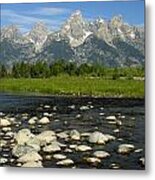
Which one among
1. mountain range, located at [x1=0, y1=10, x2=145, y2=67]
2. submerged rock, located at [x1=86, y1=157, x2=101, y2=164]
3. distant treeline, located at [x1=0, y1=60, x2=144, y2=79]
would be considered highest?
mountain range, located at [x1=0, y1=10, x2=145, y2=67]

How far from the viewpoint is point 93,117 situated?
208cm

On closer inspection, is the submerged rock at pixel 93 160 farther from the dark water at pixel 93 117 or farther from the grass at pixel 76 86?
the grass at pixel 76 86

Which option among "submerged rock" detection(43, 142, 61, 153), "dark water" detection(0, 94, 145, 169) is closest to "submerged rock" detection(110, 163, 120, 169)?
"dark water" detection(0, 94, 145, 169)

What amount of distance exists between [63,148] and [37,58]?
37cm

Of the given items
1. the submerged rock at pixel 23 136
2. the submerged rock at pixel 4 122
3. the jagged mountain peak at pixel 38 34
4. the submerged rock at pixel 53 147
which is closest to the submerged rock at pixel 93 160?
the submerged rock at pixel 53 147

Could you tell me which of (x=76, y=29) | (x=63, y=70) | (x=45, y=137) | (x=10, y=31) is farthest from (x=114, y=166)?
(x=10, y=31)

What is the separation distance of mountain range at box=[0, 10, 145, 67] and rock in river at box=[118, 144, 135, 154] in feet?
1.00

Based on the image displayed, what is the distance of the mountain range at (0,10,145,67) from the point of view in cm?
207

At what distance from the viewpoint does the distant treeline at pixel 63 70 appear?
2080 mm

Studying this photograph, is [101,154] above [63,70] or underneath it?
underneath

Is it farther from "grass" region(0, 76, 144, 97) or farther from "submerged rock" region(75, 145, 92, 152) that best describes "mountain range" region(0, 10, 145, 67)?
"submerged rock" region(75, 145, 92, 152)

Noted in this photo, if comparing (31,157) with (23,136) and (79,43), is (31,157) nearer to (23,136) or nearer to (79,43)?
(23,136)

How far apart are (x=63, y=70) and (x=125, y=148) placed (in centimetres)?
38

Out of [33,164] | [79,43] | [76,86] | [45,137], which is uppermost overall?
[79,43]
